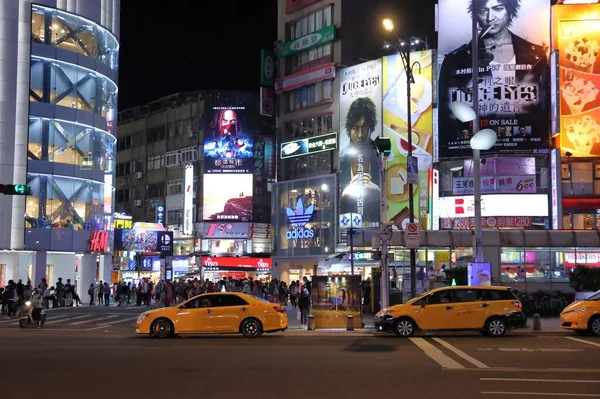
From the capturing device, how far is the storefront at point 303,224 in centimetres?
6234

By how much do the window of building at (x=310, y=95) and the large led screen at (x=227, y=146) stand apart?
1102 cm

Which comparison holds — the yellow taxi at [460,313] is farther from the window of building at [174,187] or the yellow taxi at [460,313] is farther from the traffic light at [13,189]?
the window of building at [174,187]

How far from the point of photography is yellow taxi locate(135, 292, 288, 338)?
22516mm

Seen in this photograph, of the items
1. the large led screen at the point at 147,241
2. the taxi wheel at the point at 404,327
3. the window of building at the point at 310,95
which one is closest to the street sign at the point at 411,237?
the taxi wheel at the point at 404,327

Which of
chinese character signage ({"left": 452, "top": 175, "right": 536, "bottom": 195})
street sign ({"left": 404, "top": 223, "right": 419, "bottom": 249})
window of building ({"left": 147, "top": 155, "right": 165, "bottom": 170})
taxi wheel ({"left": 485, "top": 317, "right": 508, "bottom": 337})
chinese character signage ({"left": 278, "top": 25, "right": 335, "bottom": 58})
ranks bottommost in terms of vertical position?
taxi wheel ({"left": 485, "top": 317, "right": 508, "bottom": 337})

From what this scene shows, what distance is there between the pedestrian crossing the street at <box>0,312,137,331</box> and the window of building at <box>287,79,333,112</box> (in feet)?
108

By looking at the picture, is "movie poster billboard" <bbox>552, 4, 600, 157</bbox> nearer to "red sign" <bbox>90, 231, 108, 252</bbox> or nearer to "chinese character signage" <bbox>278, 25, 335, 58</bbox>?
"chinese character signage" <bbox>278, 25, 335, 58</bbox>

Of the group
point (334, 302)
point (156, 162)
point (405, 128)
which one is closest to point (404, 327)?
point (334, 302)

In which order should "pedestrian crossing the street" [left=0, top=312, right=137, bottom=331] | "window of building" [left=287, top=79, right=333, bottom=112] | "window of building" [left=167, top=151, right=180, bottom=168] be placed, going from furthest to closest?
"window of building" [left=167, top=151, right=180, bottom=168]
"window of building" [left=287, top=79, right=333, bottom=112]
"pedestrian crossing the street" [left=0, top=312, right=137, bottom=331]

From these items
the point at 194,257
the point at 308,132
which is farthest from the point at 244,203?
the point at 308,132

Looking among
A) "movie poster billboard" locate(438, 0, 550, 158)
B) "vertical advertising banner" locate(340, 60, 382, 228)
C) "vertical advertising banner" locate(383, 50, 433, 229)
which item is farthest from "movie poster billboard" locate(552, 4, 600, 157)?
"vertical advertising banner" locate(340, 60, 382, 228)

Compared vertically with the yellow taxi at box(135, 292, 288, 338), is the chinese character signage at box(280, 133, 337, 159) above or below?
above

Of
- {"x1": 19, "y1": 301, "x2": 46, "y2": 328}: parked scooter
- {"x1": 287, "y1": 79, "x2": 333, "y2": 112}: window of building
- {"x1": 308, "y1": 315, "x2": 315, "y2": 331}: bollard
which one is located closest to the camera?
{"x1": 308, "y1": 315, "x2": 315, "y2": 331}: bollard

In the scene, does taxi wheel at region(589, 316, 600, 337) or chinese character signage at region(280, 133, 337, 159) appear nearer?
taxi wheel at region(589, 316, 600, 337)
